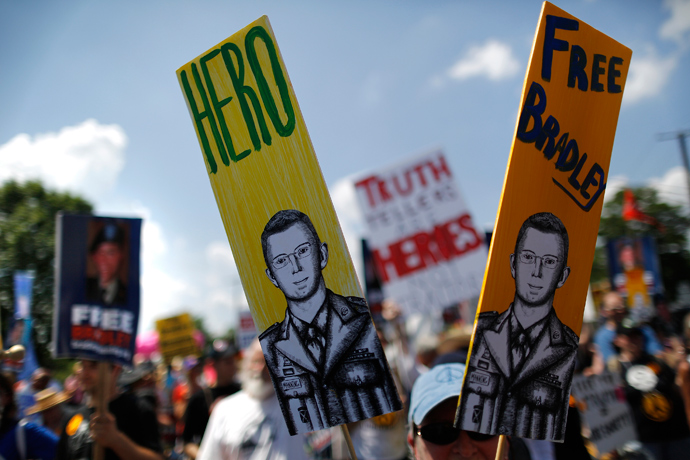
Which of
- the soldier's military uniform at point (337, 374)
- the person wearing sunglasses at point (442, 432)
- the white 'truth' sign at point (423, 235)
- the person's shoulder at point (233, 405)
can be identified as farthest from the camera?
the white 'truth' sign at point (423, 235)

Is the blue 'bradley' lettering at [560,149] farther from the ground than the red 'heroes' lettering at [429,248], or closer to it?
closer to it

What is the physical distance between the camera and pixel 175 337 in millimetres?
13000

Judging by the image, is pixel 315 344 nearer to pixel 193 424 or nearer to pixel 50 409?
pixel 193 424

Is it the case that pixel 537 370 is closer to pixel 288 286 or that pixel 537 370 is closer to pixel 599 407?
pixel 288 286

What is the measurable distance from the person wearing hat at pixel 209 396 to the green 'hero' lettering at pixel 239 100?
3083mm

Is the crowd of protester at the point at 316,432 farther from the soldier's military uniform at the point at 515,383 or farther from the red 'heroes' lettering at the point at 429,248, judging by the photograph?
the red 'heroes' lettering at the point at 429,248

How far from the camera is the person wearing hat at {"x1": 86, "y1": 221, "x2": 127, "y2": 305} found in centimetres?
346

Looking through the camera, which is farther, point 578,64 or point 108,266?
point 108,266

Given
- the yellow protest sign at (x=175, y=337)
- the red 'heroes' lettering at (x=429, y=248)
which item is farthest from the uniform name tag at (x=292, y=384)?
the yellow protest sign at (x=175, y=337)

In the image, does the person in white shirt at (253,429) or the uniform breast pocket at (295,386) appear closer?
the uniform breast pocket at (295,386)

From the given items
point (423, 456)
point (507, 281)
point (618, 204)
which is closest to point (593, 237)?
point (507, 281)

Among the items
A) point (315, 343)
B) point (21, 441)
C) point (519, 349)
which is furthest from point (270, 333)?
point (21, 441)

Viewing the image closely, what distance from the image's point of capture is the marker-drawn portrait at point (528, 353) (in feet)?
4.67

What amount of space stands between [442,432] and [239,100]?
55.7 inches
